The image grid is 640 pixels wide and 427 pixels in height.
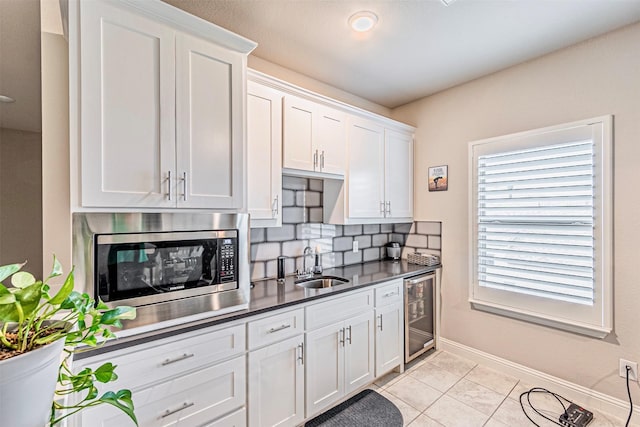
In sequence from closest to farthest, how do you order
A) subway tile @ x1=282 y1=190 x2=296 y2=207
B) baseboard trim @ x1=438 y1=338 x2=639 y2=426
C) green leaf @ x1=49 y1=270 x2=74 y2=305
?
green leaf @ x1=49 y1=270 x2=74 y2=305, baseboard trim @ x1=438 y1=338 x2=639 y2=426, subway tile @ x1=282 y1=190 x2=296 y2=207

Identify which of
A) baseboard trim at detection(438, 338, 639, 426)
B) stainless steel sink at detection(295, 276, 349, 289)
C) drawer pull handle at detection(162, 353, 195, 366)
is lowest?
baseboard trim at detection(438, 338, 639, 426)

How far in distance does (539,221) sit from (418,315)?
4.44ft

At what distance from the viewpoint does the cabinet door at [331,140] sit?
93.7 inches

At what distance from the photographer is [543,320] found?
236 centimetres

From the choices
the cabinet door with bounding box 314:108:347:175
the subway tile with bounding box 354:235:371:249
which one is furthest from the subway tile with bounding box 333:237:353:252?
the cabinet door with bounding box 314:108:347:175

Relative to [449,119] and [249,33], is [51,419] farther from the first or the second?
[449,119]

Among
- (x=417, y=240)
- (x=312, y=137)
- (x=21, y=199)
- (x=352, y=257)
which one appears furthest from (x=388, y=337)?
(x=21, y=199)

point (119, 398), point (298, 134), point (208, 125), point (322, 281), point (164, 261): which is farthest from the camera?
point (322, 281)

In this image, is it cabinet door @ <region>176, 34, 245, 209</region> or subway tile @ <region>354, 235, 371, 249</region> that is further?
subway tile @ <region>354, 235, 371, 249</region>

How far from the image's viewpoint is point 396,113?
138 inches

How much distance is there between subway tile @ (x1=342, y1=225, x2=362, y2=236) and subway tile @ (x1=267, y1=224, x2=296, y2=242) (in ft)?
2.16

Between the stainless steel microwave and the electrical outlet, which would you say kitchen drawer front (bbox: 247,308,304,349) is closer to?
the stainless steel microwave

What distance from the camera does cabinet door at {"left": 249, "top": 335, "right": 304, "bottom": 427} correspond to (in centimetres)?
166

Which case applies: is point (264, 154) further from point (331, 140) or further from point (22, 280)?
point (22, 280)
